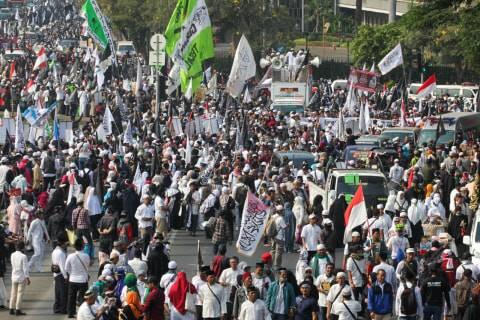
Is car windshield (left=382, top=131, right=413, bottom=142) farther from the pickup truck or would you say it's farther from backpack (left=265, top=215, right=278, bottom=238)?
backpack (left=265, top=215, right=278, bottom=238)

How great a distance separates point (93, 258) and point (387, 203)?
16.6ft

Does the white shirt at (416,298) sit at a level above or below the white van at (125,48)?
below

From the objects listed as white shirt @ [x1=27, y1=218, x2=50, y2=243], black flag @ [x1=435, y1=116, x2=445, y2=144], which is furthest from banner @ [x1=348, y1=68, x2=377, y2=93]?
white shirt @ [x1=27, y1=218, x2=50, y2=243]

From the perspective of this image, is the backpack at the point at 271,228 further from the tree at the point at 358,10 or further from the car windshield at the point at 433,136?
the tree at the point at 358,10

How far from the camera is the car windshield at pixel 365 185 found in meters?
30.0

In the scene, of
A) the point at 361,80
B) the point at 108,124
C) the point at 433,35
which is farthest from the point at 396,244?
the point at 433,35

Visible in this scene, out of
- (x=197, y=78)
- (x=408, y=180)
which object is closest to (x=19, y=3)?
(x=197, y=78)

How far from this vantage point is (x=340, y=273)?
67.2 ft

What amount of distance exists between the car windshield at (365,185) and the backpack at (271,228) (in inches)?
129

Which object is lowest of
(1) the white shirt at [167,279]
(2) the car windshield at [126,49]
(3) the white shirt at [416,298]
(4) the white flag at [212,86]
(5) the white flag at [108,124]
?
(3) the white shirt at [416,298]

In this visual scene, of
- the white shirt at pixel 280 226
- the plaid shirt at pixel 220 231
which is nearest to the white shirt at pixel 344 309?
the white shirt at pixel 280 226

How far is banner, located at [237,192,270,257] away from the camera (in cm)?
2458

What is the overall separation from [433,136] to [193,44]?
6504 mm

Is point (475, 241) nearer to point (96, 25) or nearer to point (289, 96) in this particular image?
point (96, 25)
